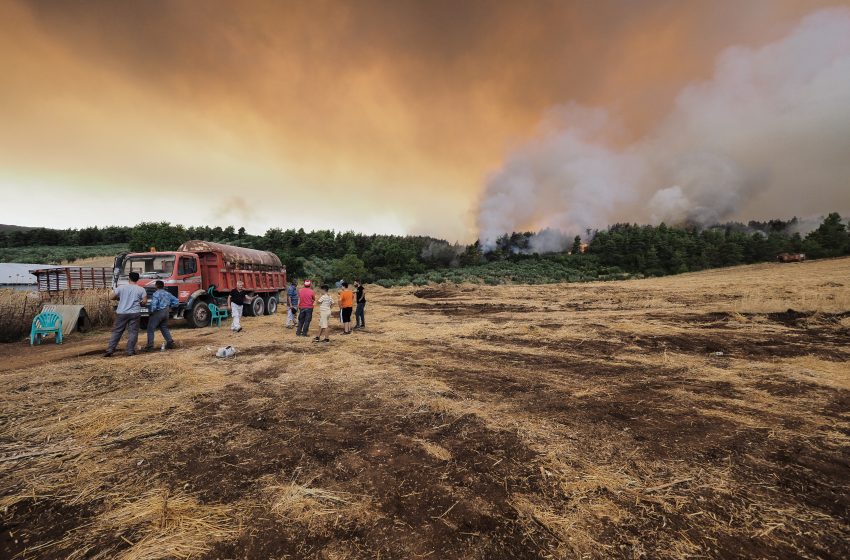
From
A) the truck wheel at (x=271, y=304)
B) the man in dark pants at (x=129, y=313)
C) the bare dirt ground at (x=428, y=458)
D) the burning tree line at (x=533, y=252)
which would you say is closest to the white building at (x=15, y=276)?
the burning tree line at (x=533, y=252)

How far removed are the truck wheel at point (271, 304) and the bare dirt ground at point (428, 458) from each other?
39.0 feet

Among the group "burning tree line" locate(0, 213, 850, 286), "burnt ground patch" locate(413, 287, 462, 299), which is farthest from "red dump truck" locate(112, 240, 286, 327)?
"burning tree line" locate(0, 213, 850, 286)

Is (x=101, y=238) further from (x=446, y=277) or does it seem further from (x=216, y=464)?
(x=216, y=464)

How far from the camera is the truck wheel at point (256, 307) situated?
61.7 ft

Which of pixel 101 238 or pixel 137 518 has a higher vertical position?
pixel 101 238

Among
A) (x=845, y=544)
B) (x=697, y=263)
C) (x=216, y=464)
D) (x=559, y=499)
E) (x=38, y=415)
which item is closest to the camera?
(x=845, y=544)

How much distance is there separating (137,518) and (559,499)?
3600mm

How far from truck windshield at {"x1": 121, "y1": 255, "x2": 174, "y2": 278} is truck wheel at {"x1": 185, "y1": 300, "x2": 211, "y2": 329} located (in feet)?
5.81

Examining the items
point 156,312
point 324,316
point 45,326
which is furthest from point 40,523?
point 45,326

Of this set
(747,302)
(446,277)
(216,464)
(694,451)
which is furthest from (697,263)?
(216,464)

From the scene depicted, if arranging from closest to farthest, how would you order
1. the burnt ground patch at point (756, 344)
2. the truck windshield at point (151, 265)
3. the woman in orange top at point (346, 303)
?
the burnt ground patch at point (756, 344) < the woman in orange top at point (346, 303) < the truck windshield at point (151, 265)

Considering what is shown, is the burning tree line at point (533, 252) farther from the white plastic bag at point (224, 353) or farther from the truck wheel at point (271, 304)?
the white plastic bag at point (224, 353)

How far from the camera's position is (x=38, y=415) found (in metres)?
5.16

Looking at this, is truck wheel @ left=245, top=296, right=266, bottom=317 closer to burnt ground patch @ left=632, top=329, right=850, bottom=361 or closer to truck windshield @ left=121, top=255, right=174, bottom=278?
truck windshield @ left=121, top=255, right=174, bottom=278
